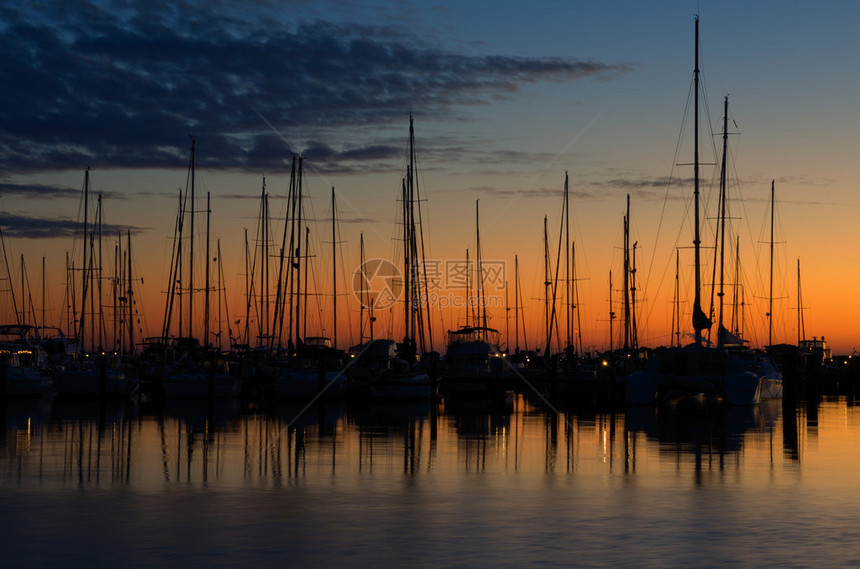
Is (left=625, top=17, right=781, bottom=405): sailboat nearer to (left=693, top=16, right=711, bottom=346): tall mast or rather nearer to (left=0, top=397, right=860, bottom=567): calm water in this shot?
(left=693, top=16, right=711, bottom=346): tall mast

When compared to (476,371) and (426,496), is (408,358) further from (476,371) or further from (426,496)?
(426,496)

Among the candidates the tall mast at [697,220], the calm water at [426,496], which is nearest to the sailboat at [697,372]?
the tall mast at [697,220]

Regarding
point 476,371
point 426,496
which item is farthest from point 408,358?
point 426,496

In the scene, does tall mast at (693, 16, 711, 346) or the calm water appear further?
tall mast at (693, 16, 711, 346)

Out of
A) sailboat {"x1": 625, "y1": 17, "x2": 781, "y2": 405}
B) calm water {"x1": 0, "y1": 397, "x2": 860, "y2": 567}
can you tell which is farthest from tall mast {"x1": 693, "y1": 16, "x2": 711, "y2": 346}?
calm water {"x1": 0, "y1": 397, "x2": 860, "y2": 567}

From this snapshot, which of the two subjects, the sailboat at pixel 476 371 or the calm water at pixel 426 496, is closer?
the calm water at pixel 426 496

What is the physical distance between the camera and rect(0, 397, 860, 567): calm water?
53.2 ft

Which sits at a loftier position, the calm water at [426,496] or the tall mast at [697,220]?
the tall mast at [697,220]

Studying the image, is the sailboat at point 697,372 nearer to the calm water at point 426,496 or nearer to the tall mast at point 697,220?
the tall mast at point 697,220

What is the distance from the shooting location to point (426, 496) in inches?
861

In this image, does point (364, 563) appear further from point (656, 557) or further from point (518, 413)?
point (518, 413)

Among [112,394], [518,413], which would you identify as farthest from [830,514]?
[112,394]

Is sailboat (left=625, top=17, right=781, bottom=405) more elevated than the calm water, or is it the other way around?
sailboat (left=625, top=17, right=781, bottom=405)

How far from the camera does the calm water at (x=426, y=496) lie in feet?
53.2
